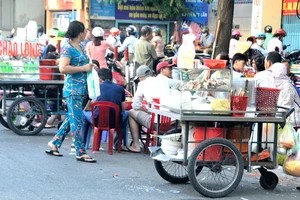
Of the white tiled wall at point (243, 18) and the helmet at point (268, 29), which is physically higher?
the white tiled wall at point (243, 18)

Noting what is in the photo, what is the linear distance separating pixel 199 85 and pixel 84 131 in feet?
11.7

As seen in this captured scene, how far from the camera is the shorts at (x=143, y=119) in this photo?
10.3 m

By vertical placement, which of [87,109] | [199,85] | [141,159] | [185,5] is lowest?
[141,159]

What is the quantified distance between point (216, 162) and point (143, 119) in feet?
9.11

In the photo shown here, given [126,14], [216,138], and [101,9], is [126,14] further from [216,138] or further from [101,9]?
[216,138]

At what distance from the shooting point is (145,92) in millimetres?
10336

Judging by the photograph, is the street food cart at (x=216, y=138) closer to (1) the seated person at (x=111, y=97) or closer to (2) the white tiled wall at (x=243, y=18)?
(1) the seated person at (x=111, y=97)

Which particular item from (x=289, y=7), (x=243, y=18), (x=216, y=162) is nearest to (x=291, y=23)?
(x=289, y=7)

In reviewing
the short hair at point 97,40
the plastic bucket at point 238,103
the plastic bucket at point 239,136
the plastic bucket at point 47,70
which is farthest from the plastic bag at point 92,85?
the short hair at point 97,40

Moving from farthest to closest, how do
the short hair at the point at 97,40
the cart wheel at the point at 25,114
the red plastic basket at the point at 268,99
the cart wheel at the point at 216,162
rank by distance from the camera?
the short hair at the point at 97,40 < the cart wheel at the point at 25,114 < the red plastic basket at the point at 268,99 < the cart wheel at the point at 216,162

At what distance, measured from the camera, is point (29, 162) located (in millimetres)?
9445

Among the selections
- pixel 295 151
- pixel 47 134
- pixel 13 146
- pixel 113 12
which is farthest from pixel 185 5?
pixel 295 151

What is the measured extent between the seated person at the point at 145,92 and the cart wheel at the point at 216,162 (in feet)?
7.92

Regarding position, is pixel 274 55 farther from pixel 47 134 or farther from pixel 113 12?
pixel 113 12
